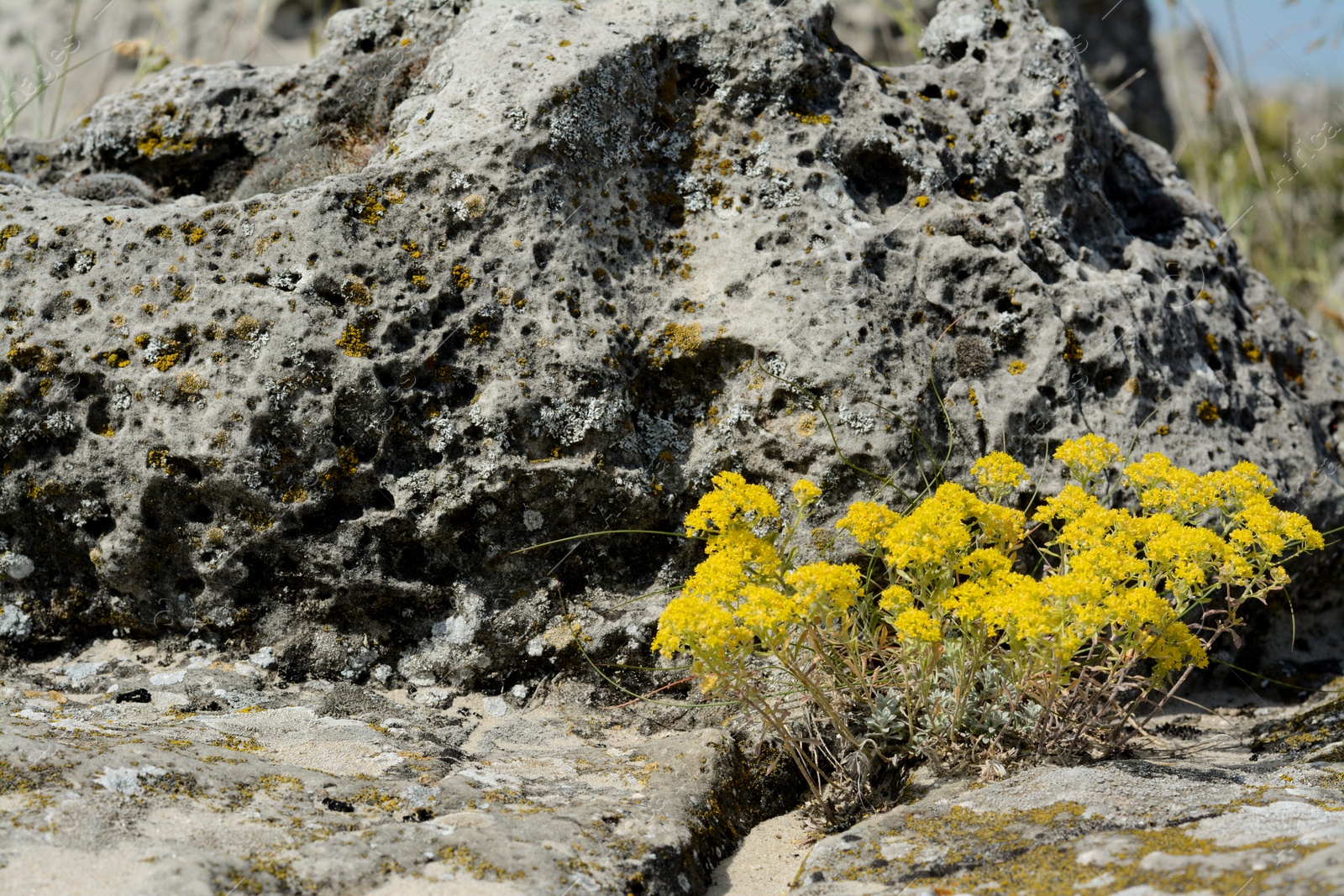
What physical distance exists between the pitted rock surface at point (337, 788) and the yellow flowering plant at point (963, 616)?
428 mm

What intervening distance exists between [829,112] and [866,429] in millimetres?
1591

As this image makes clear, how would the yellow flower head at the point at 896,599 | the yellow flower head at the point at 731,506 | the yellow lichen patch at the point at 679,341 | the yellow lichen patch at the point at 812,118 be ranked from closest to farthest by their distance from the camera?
1. the yellow flower head at the point at 896,599
2. the yellow flower head at the point at 731,506
3. the yellow lichen patch at the point at 679,341
4. the yellow lichen patch at the point at 812,118

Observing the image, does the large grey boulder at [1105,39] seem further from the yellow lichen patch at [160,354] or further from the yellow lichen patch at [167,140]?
the yellow lichen patch at [160,354]

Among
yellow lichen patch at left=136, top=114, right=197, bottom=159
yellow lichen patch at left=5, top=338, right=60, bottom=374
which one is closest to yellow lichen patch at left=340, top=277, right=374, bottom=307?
yellow lichen patch at left=5, top=338, right=60, bottom=374

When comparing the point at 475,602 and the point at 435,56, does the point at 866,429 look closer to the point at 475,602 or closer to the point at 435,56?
the point at 475,602

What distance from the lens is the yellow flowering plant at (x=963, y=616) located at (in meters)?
2.96

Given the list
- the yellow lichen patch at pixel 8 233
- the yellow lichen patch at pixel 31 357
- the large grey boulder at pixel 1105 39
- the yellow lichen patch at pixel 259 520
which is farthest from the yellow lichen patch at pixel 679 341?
the large grey boulder at pixel 1105 39

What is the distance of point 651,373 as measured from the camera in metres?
4.16

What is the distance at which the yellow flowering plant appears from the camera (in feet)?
9.71

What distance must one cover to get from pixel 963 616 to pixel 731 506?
83 centimetres

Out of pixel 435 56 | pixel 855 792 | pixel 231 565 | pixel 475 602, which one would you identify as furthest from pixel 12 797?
pixel 435 56

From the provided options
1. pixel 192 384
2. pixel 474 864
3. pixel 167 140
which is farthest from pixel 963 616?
pixel 167 140

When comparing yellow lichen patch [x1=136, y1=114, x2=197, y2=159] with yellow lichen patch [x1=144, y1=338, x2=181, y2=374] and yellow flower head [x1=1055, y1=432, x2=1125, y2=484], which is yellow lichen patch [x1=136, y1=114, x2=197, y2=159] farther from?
yellow flower head [x1=1055, y1=432, x2=1125, y2=484]

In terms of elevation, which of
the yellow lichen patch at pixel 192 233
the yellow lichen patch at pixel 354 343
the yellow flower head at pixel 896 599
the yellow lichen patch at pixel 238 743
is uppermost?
the yellow lichen patch at pixel 192 233
